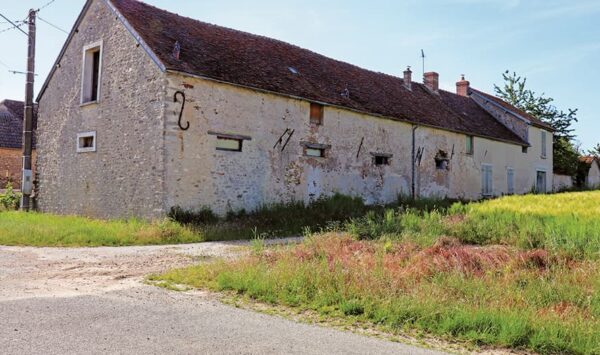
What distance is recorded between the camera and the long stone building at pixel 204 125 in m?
14.6

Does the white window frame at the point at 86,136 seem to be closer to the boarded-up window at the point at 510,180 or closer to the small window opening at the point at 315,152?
the small window opening at the point at 315,152

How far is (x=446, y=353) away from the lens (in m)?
4.24

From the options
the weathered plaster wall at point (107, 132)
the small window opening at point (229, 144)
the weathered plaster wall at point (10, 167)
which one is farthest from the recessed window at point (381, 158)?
the weathered plaster wall at point (10, 167)

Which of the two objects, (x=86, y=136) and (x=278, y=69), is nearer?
(x=86, y=136)

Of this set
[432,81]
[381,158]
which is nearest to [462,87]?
[432,81]

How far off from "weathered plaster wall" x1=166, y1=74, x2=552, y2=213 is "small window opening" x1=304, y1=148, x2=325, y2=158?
204 mm

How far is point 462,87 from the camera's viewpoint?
33406 millimetres

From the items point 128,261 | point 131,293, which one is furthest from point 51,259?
point 131,293

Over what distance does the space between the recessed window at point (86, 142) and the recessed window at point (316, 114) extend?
24.4 ft

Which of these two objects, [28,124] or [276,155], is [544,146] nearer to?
[276,155]

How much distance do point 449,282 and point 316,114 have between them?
41.7 feet

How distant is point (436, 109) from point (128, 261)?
2006 centimetres

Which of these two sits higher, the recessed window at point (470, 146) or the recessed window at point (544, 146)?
the recessed window at point (544, 146)

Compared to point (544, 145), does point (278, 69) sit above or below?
above
